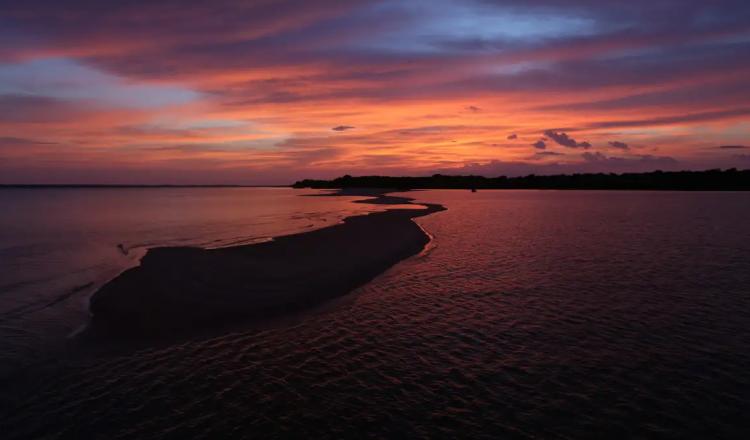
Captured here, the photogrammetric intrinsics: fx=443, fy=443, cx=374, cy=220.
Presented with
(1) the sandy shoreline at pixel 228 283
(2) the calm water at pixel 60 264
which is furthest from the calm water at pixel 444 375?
(2) the calm water at pixel 60 264

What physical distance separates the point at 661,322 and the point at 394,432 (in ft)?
37.5

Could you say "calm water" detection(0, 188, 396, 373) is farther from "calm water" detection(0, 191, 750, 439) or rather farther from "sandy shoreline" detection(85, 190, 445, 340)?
"calm water" detection(0, 191, 750, 439)

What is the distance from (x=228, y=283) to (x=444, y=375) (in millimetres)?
11945

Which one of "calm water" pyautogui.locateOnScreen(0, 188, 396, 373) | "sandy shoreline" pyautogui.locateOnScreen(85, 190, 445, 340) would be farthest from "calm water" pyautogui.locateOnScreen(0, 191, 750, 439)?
"calm water" pyautogui.locateOnScreen(0, 188, 396, 373)

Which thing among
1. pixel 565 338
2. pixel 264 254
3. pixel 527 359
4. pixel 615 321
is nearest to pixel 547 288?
pixel 615 321

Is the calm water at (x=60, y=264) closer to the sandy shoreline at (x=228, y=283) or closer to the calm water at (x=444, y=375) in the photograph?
the sandy shoreline at (x=228, y=283)

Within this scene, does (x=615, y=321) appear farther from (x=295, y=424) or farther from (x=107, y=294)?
(x=107, y=294)

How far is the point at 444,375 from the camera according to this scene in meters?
10.9

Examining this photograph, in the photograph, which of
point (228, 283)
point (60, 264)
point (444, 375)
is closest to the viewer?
point (444, 375)

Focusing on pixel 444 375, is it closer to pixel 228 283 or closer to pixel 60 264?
pixel 228 283

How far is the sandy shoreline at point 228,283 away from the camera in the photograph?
1496 centimetres

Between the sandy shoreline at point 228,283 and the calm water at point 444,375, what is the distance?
182 centimetres

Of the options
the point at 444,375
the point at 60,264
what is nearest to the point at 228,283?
the point at 444,375

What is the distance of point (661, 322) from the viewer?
15000 mm
